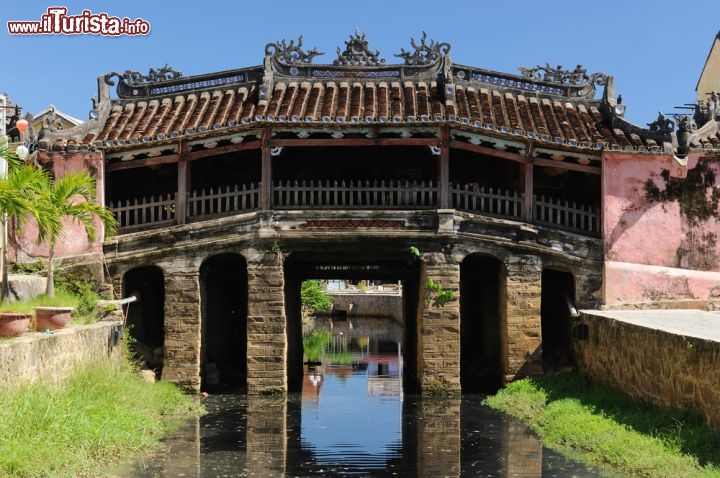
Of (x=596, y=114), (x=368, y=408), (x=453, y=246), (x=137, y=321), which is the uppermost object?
(x=596, y=114)

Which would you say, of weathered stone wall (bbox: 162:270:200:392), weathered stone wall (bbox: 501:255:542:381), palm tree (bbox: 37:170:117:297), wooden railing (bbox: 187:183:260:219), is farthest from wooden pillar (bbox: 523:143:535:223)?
palm tree (bbox: 37:170:117:297)

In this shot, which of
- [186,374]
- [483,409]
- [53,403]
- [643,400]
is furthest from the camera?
[186,374]

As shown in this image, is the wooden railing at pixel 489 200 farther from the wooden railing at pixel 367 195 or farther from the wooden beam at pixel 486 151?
the wooden beam at pixel 486 151

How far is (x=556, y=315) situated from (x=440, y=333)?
533cm

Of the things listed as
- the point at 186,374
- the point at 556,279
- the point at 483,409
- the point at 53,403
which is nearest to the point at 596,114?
the point at 556,279

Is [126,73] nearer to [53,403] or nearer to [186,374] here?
[186,374]

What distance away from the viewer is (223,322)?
2539cm

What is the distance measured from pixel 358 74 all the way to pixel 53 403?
484 inches

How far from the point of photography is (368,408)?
19.4m

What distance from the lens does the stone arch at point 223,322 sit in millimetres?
21266

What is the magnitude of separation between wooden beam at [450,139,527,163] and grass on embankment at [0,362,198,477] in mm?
7771

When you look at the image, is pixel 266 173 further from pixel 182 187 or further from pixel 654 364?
pixel 654 364

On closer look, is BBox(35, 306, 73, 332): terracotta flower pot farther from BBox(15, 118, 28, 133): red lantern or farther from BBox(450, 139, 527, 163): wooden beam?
BBox(450, 139, 527, 163): wooden beam

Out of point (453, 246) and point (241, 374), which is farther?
point (241, 374)
